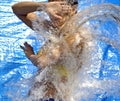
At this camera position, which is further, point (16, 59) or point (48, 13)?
point (16, 59)

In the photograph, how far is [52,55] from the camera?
1192 mm

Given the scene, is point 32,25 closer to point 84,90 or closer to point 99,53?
point 84,90

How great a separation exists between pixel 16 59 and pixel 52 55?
2.18 ft

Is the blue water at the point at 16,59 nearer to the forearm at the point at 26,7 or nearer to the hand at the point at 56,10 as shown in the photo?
the forearm at the point at 26,7

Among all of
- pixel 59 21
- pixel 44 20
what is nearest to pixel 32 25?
pixel 44 20

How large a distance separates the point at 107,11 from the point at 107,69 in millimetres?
622

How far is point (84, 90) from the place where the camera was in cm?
151

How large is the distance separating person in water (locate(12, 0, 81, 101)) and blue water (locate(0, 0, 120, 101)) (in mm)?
210

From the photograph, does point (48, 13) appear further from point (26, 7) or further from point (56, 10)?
point (26, 7)

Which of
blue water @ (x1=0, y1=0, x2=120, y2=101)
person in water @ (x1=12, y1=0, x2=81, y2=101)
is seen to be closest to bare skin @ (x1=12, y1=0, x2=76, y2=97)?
person in water @ (x1=12, y1=0, x2=81, y2=101)

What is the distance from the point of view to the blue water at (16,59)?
1645mm

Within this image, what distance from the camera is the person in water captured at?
3.83ft

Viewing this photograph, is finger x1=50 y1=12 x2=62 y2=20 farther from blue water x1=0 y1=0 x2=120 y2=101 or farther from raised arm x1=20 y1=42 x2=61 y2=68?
blue water x1=0 y1=0 x2=120 y2=101

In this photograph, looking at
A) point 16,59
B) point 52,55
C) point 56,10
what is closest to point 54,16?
point 56,10
